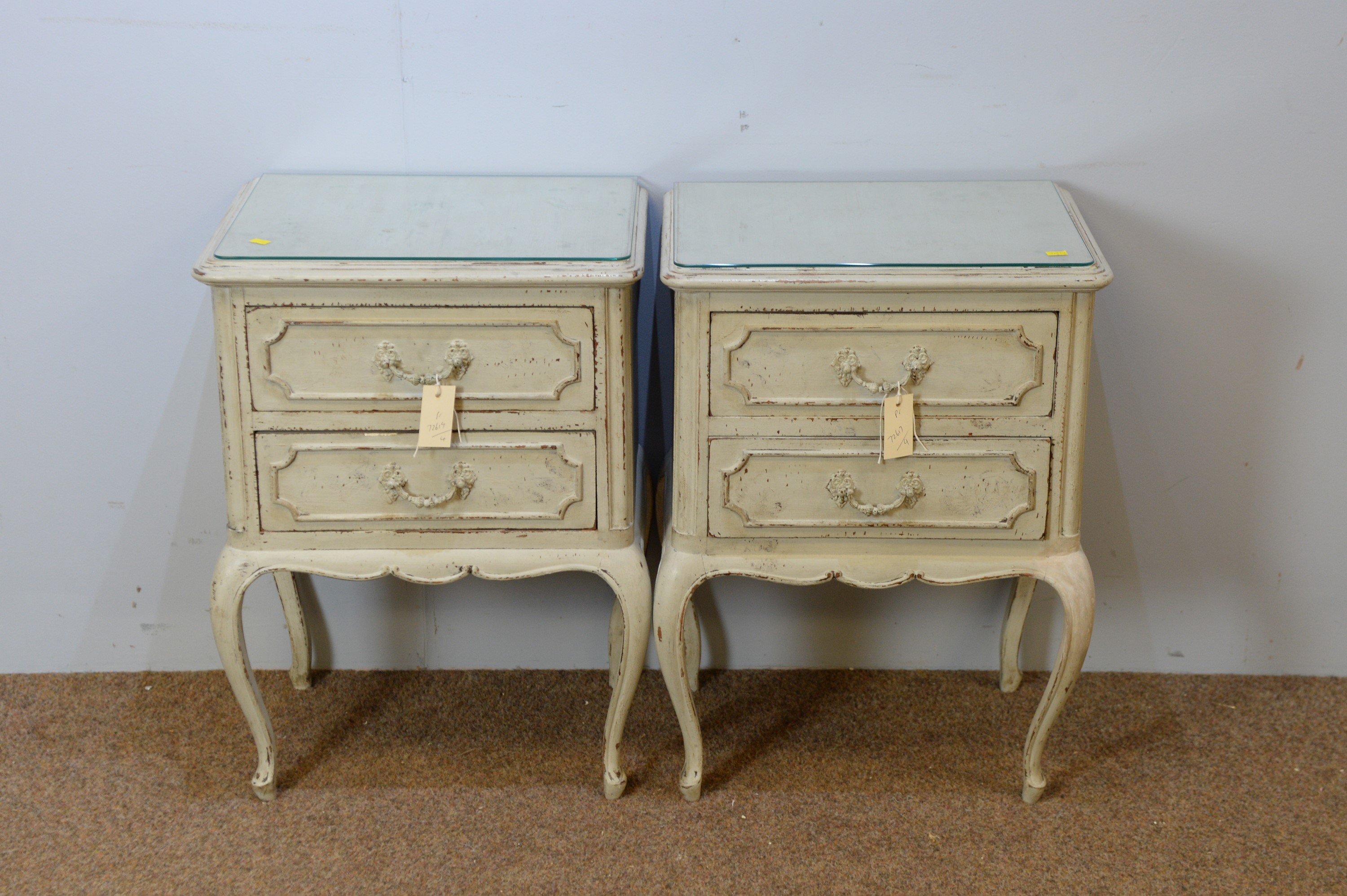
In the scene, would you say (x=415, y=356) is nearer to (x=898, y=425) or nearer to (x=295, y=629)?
(x=898, y=425)

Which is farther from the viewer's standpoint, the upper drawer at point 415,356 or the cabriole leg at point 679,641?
the cabriole leg at point 679,641

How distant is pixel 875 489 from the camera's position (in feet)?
5.47

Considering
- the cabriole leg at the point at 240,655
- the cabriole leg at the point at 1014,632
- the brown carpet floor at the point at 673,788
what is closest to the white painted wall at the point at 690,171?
the cabriole leg at the point at 1014,632

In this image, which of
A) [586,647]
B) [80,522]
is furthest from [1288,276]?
[80,522]

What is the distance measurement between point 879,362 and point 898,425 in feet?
0.30

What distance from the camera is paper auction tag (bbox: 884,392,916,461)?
1601mm

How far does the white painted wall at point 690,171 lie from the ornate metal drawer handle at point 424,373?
440 mm

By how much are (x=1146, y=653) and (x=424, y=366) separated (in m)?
1.50

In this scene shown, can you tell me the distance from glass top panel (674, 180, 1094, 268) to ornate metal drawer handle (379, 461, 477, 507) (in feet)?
1.42

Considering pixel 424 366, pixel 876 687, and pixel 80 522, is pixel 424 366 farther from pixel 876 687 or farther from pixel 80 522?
pixel 876 687

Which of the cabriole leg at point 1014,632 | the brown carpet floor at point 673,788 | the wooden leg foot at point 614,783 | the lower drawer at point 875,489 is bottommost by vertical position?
the brown carpet floor at point 673,788

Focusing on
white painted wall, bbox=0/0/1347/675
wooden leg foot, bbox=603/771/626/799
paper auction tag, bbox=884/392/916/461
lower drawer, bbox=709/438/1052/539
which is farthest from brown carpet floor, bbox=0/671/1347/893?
paper auction tag, bbox=884/392/916/461

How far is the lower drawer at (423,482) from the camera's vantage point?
1.64 metres

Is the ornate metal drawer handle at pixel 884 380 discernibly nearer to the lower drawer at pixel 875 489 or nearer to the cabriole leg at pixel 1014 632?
the lower drawer at pixel 875 489
